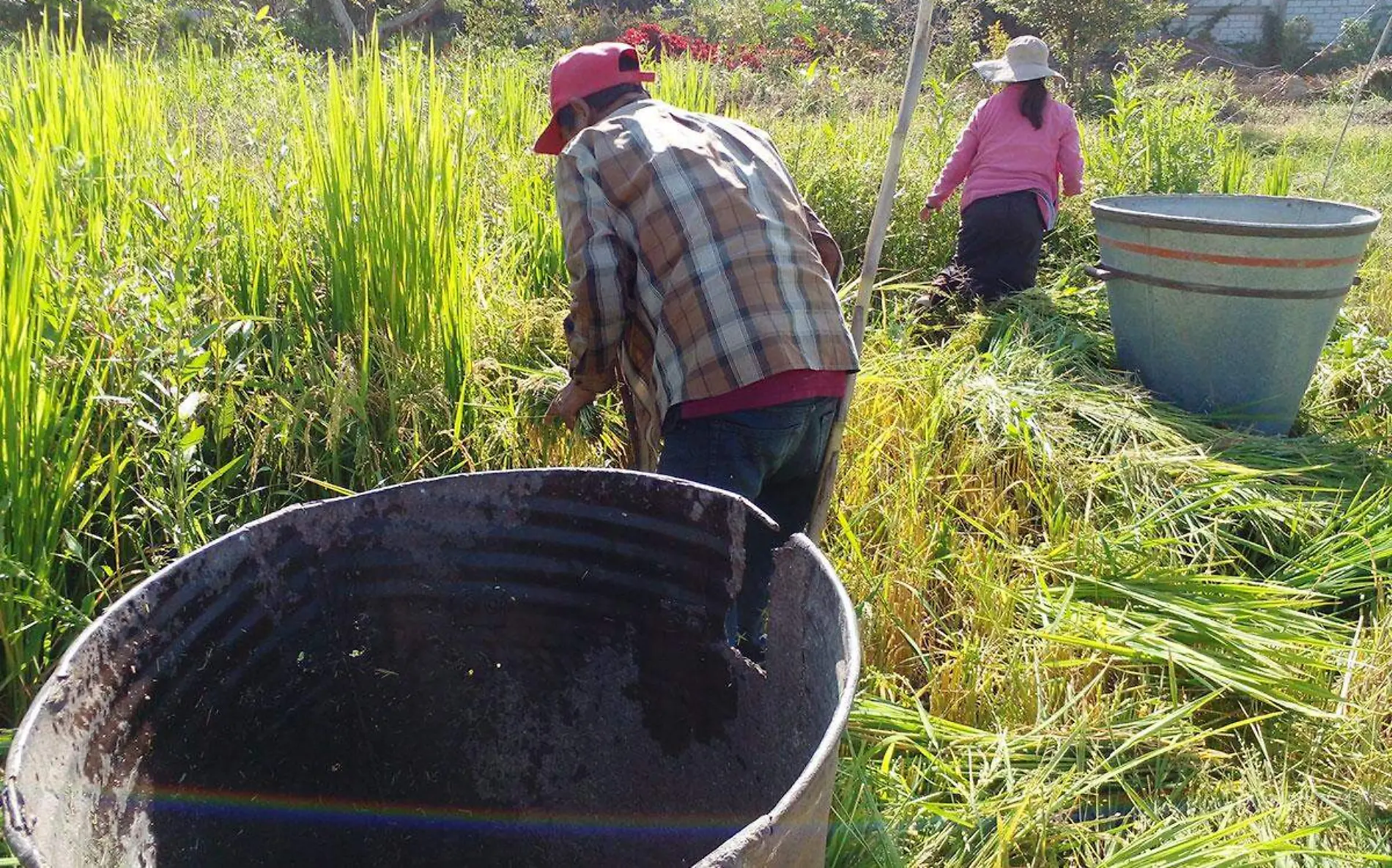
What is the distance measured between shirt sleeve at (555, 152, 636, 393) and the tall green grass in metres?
0.59

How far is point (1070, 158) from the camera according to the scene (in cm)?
464

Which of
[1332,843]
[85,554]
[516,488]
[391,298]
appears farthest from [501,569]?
[1332,843]

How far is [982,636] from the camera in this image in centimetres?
224

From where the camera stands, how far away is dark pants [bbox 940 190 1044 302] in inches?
177

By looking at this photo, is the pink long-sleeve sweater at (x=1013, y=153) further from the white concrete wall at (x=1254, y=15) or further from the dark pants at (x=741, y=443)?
the white concrete wall at (x=1254, y=15)

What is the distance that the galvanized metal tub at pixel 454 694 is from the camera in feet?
3.48

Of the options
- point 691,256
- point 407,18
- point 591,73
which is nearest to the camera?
point 691,256

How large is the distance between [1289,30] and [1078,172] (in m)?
21.1

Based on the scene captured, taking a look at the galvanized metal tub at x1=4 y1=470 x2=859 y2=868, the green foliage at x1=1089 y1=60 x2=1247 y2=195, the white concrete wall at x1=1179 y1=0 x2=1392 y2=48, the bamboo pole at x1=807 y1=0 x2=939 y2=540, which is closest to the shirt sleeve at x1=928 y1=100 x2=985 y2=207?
the green foliage at x1=1089 y1=60 x2=1247 y2=195

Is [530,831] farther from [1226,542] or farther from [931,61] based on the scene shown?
[931,61]

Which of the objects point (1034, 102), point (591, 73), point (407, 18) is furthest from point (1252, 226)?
point (407, 18)

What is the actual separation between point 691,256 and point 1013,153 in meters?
3.13

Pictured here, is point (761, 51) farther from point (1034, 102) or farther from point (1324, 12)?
point (1324, 12)

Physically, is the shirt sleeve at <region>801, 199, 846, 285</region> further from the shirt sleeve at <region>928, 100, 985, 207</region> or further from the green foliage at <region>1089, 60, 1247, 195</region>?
the green foliage at <region>1089, 60, 1247, 195</region>
